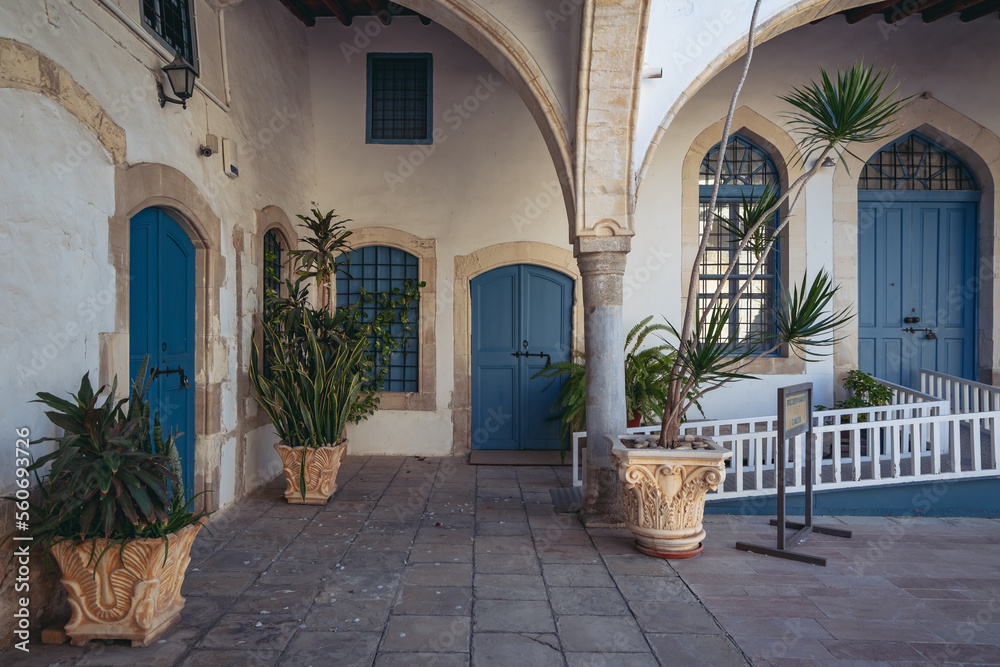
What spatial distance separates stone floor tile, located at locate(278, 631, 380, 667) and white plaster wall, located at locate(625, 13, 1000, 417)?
15.3ft

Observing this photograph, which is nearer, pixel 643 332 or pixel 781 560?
pixel 781 560

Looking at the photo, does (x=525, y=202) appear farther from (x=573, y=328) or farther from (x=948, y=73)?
(x=948, y=73)

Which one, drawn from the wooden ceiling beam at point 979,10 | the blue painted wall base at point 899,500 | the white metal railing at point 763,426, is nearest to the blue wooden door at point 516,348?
the white metal railing at point 763,426

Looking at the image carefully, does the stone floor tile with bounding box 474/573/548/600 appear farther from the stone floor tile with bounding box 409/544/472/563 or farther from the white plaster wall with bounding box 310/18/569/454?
the white plaster wall with bounding box 310/18/569/454

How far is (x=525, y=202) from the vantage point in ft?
22.6

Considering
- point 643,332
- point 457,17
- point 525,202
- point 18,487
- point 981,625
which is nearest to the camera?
point 18,487

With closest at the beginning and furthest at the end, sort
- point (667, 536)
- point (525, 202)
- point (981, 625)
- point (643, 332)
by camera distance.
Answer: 1. point (981, 625)
2. point (667, 536)
3. point (643, 332)
4. point (525, 202)

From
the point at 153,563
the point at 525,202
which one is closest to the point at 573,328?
the point at 525,202

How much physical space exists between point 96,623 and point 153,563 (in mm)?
350

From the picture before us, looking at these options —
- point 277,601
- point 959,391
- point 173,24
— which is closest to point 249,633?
point 277,601

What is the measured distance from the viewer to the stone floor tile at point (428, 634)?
2715mm

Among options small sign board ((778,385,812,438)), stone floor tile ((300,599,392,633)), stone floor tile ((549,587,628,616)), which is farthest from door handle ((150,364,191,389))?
small sign board ((778,385,812,438))

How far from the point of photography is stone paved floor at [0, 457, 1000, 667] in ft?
8.76

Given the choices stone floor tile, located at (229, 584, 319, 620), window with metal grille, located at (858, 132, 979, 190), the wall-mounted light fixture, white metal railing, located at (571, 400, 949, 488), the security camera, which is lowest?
stone floor tile, located at (229, 584, 319, 620)
